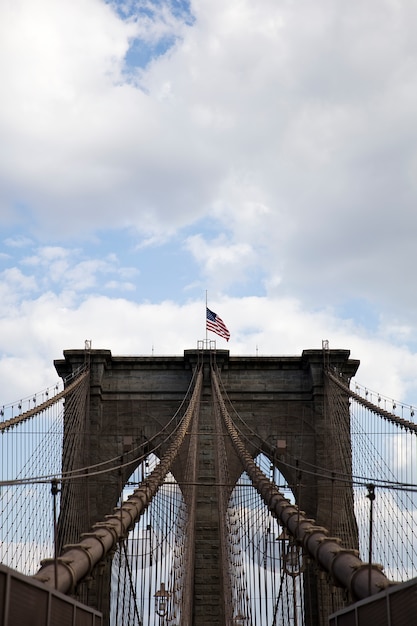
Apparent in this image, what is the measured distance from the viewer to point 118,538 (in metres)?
9.72

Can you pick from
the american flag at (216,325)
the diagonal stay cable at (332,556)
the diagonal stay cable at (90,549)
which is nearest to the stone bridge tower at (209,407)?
the american flag at (216,325)

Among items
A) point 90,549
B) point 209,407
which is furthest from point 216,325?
point 90,549

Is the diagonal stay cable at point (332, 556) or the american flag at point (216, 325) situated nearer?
the diagonal stay cable at point (332, 556)

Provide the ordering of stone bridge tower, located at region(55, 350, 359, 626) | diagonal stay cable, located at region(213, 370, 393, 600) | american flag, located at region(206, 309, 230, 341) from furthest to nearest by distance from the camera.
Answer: american flag, located at region(206, 309, 230, 341)
stone bridge tower, located at region(55, 350, 359, 626)
diagonal stay cable, located at region(213, 370, 393, 600)

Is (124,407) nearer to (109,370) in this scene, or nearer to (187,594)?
(109,370)

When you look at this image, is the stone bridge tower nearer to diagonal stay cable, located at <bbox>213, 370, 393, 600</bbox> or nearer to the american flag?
the american flag

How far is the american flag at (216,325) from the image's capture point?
1232 inches

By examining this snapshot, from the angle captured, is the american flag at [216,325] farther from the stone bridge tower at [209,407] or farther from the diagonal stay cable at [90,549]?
the diagonal stay cable at [90,549]

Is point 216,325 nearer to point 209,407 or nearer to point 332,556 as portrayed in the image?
point 209,407

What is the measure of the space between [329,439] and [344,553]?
65.8 ft

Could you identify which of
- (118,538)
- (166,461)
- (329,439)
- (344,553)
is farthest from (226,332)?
(344,553)

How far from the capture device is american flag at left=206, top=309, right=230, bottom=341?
31288 millimetres

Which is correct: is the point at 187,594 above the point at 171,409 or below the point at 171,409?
below

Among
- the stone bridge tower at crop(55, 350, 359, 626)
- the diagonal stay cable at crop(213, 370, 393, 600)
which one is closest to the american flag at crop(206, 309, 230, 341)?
the stone bridge tower at crop(55, 350, 359, 626)
